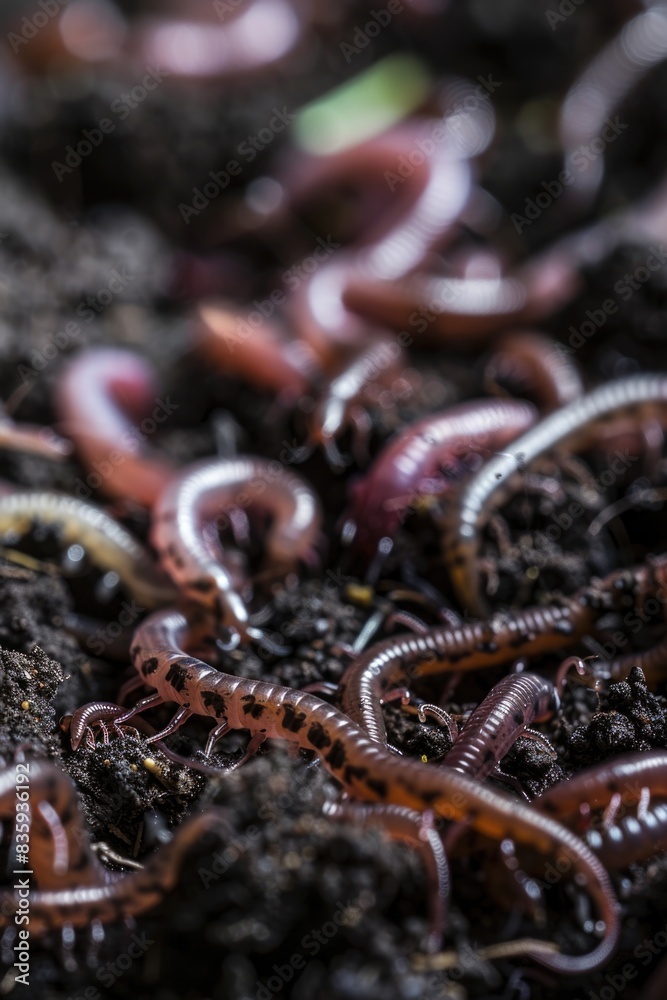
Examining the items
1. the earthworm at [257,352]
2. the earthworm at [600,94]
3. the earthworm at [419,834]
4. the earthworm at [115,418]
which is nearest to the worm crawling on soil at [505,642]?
the earthworm at [419,834]

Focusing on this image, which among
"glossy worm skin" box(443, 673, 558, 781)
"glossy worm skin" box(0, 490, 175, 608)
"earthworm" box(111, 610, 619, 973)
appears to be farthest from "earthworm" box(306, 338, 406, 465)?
"glossy worm skin" box(443, 673, 558, 781)

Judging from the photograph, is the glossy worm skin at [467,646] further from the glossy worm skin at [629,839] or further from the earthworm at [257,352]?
the earthworm at [257,352]

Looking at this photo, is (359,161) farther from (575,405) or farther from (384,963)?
(384,963)

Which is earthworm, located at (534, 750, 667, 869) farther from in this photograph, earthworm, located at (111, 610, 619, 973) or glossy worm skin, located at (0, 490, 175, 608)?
glossy worm skin, located at (0, 490, 175, 608)

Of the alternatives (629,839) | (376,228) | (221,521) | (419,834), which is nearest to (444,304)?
(376,228)

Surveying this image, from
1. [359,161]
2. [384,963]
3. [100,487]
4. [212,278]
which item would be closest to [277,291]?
[212,278]
